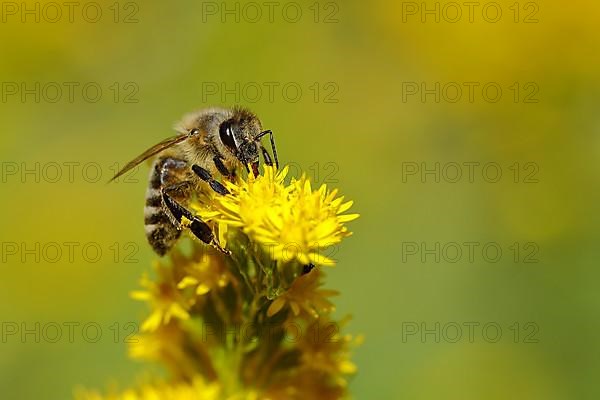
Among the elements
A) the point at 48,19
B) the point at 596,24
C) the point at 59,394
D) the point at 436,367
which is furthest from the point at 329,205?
the point at 48,19

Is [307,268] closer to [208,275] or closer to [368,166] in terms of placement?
[208,275]

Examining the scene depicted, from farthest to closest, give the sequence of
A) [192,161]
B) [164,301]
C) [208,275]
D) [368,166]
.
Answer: [368,166] → [192,161] → [164,301] → [208,275]

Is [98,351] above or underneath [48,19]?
underneath

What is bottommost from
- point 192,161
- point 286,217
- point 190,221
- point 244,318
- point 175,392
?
point 175,392

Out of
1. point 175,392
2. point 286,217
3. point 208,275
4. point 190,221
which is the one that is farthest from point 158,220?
point 286,217

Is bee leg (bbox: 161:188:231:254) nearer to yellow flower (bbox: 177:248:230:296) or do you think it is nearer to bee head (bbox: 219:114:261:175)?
yellow flower (bbox: 177:248:230:296)

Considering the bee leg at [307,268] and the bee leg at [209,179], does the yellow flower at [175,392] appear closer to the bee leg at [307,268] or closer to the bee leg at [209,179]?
the bee leg at [307,268]

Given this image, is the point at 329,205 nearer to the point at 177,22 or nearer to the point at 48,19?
the point at 177,22
